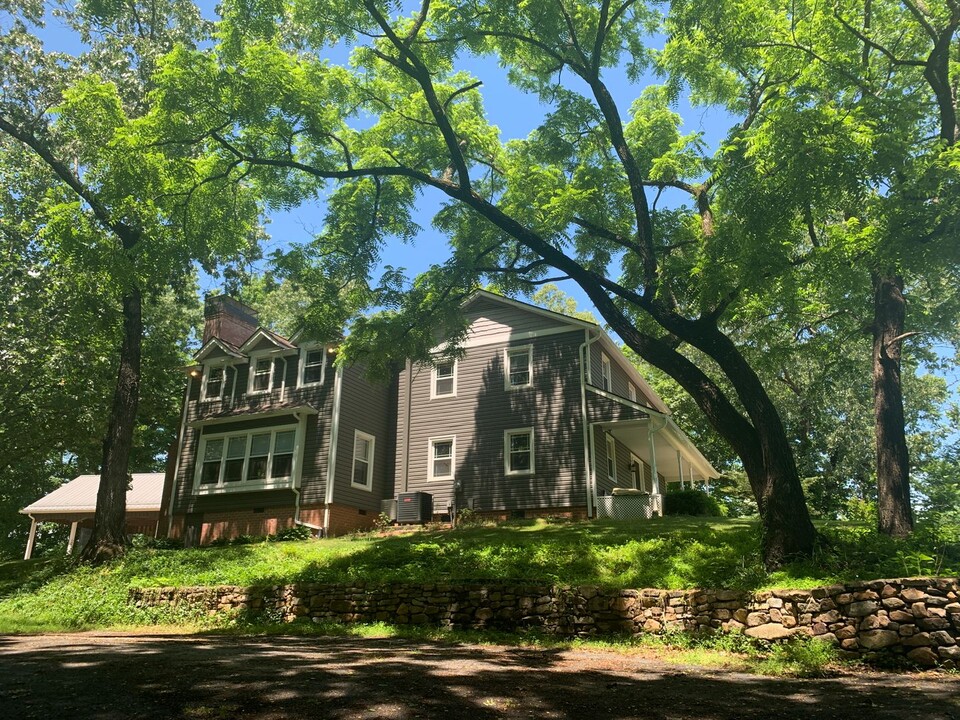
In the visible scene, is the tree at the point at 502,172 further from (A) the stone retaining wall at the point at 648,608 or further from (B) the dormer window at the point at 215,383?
(B) the dormer window at the point at 215,383

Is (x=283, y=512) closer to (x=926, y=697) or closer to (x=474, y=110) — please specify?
(x=474, y=110)

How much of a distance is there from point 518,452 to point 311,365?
8.84 meters

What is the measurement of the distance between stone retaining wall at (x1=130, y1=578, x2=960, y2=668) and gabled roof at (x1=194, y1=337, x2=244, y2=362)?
12.8 meters

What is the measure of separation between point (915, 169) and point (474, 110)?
33.1 ft

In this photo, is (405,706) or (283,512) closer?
(405,706)

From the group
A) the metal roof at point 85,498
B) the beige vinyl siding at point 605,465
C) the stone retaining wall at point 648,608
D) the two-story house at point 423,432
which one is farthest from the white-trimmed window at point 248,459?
the beige vinyl siding at point 605,465

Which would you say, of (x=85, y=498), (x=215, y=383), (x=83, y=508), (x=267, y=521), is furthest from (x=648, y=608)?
(x=85, y=498)

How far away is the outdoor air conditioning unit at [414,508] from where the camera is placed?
22438 millimetres

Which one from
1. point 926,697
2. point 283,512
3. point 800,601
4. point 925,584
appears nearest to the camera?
point 926,697

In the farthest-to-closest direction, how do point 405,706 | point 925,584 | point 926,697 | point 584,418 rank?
1. point 584,418
2. point 925,584
3. point 926,697
4. point 405,706

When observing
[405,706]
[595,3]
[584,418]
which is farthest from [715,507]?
[405,706]

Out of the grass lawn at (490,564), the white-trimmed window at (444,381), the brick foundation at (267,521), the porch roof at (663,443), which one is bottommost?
the grass lawn at (490,564)

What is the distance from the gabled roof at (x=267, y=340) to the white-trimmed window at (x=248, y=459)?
3265 millimetres

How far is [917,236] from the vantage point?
40.6 feet
